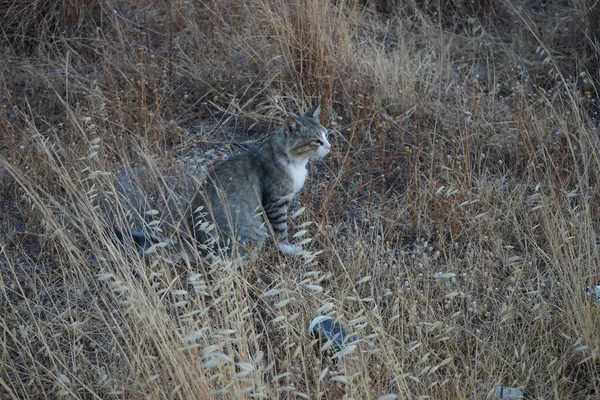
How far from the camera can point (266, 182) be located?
454 centimetres

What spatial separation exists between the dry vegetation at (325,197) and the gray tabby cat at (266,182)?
189mm

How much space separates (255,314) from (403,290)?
754 millimetres

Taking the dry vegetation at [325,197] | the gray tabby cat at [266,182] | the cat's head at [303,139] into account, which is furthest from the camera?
the cat's head at [303,139]

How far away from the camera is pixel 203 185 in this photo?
14.4ft

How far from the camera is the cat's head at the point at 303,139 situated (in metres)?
4.52

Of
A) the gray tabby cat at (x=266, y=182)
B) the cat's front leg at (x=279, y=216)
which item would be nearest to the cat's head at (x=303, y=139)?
the gray tabby cat at (x=266, y=182)

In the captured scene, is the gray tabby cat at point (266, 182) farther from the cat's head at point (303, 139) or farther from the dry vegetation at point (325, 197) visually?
the dry vegetation at point (325, 197)

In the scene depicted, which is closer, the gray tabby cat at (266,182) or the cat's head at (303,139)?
the gray tabby cat at (266,182)

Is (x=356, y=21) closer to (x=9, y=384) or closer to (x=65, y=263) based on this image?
(x=65, y=263)

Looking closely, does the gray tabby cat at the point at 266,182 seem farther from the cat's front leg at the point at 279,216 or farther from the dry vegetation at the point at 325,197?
the dry vegetation at the point at 325,197

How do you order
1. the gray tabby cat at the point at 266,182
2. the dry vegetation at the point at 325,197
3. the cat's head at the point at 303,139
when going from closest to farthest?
the dry vegetation at the point at 325,197, the gray tabby cat at the point at 266,182, the cat's head at the point at 303,139

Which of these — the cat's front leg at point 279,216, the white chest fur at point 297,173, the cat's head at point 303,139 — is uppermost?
the cat's head at point 303,139

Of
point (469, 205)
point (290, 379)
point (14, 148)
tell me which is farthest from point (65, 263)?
point (469, 205)

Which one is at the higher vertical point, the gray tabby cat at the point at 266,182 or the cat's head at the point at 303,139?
the cat's head at the point at 303,139
